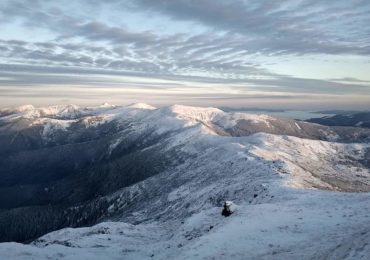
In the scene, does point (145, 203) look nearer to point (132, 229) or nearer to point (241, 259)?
point (132, 229)

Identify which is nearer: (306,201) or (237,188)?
(306,201)

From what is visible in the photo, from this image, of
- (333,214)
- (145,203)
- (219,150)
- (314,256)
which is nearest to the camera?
(314,256)

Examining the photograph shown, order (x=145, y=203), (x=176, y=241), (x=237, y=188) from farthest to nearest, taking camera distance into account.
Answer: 1. (x=145, y=203)
2. (x=237, y=188)
3. (x=176, y=241)

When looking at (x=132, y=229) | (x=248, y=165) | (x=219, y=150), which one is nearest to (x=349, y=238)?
(x=132, y=229)

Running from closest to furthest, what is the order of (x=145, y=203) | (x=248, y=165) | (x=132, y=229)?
1. (x=132, y=229)
2. (x=248, y=165)
3. (x=145, y=203)

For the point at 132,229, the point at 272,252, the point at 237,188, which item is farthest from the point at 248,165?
the point at 272,252

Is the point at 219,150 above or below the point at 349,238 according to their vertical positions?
below

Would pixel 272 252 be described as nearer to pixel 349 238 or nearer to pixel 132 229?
A: pixel 349 238

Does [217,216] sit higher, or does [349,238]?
[349,238]

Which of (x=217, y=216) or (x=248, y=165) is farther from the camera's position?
(x=248, y=165)

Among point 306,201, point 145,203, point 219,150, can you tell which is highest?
point 306,201
